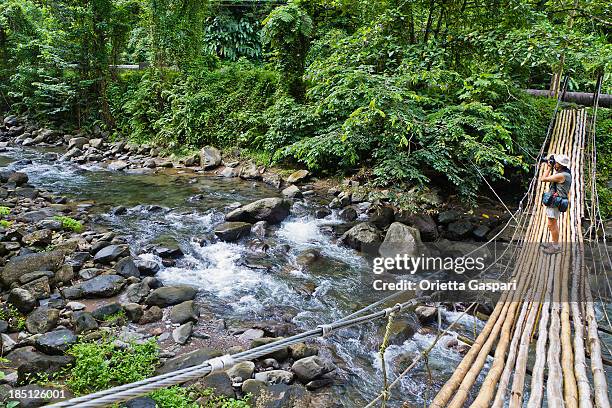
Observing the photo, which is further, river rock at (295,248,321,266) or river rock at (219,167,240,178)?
river rock at (219,167,240,178)

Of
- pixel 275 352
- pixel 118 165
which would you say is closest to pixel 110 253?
pixel 275 352

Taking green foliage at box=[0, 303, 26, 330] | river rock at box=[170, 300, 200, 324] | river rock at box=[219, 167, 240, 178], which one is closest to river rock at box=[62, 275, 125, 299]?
green foliage at box=[0, 303, 26, 330]

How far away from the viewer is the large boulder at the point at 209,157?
488 inches

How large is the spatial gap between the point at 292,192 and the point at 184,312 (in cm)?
538

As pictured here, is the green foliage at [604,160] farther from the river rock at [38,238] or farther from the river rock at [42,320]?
the river rock at [38,238]

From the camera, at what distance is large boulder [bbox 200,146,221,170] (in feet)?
40.7

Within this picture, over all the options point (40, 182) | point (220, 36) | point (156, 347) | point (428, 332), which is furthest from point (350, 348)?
point (220, 36)

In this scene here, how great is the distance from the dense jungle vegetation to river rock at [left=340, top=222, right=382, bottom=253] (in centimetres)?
141

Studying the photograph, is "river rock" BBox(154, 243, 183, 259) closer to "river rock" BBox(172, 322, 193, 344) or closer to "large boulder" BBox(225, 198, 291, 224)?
"large boulder" BBox(225, 198, 291, 224)

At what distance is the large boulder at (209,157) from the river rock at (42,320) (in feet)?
27.3

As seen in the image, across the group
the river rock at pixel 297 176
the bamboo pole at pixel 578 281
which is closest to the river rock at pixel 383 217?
the river rock at pixel 297 176

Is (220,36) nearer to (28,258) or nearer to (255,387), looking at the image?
(28,258)

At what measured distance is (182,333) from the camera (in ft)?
14.6

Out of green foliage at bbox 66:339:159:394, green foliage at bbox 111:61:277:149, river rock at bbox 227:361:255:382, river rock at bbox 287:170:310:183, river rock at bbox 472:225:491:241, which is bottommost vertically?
river rock at bbox 227:361:255:382
